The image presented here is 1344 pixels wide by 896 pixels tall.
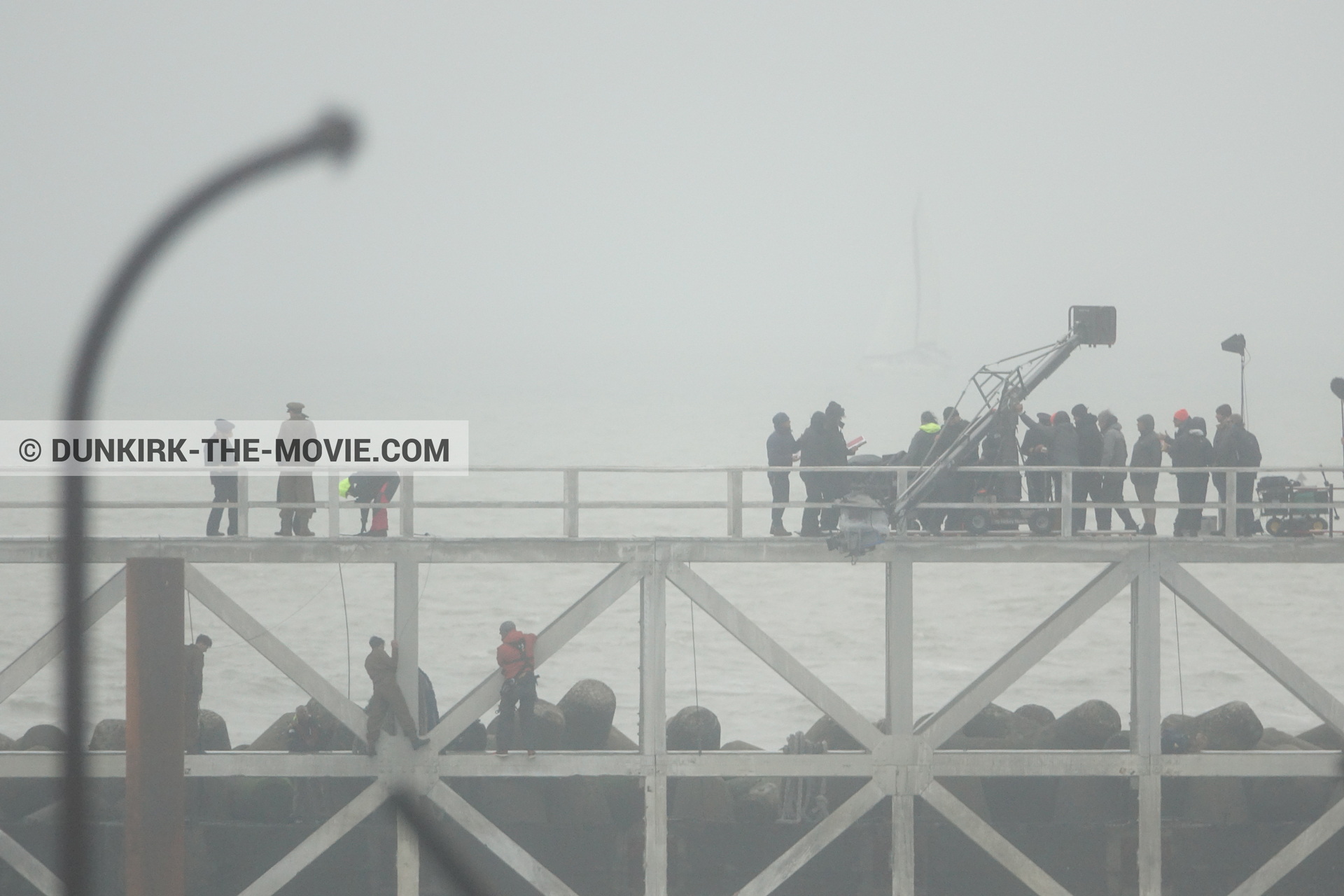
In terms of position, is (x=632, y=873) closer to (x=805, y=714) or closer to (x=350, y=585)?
(x=805, y=714)

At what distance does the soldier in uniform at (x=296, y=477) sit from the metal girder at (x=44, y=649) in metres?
1.95

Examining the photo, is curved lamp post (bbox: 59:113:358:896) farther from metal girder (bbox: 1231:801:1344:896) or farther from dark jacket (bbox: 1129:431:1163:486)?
metal girder (bbox: 1231:801:1344:896)

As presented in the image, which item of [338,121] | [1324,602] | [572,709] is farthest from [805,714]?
[338,121]

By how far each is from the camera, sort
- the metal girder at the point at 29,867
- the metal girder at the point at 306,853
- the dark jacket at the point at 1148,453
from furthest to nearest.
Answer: the dark jacket at the point at 1148,453 → the metal girder at the point at 29,867 → the metal girder at the point at 306,853

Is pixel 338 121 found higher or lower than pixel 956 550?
higher

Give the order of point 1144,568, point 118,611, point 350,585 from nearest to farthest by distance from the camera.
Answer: point 1144,568, point 118,611, point 350,585

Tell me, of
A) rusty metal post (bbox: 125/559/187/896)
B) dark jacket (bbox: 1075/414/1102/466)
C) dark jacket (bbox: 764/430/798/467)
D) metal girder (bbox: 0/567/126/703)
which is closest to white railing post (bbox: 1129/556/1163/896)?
dark jacket (bbox: 1075/414/1102/466)

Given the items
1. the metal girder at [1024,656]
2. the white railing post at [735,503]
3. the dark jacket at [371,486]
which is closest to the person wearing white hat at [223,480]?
the dark jacket at [371,486]

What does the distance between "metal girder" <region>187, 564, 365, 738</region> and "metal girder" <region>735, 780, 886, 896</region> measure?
4851 millimetres

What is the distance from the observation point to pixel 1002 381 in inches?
710

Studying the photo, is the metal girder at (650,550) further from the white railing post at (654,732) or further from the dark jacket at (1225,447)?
the dark jacket at (1225,447)

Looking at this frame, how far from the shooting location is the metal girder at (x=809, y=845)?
685 inches

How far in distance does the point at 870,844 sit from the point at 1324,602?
49.9 meters

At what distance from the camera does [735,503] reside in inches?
672
